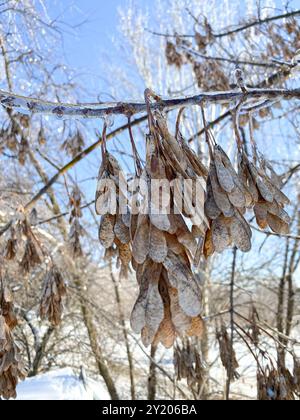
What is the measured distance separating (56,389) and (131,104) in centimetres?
405

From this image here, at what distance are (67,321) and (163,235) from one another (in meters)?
6.95

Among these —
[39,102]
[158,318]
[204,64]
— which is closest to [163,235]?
[158,318]

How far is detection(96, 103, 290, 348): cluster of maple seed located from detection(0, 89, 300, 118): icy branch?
5 cm

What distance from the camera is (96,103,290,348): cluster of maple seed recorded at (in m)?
0.53

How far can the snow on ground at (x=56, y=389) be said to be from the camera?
12.3 ft

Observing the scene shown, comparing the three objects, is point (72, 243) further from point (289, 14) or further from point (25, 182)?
point (25, 182)

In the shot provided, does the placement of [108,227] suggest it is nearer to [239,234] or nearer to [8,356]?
[239,234]

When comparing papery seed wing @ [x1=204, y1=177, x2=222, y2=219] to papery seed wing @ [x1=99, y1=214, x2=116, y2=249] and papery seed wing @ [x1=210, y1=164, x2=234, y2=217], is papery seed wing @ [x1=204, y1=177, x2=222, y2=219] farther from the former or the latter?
papery seed wing @ [x1=99, y1=214, x2=116, y2=249]

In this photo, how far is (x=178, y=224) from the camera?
56 cm

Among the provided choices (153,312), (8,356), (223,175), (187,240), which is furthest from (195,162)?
(8,356)

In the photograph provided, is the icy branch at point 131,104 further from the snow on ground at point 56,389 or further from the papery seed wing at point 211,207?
the snow on ground at point 56,389

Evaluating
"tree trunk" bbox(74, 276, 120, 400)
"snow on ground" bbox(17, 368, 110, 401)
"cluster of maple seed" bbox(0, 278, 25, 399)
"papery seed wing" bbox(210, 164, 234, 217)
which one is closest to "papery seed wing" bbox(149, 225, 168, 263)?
"papery seed wing" bbox(210, 164, 234, 217)

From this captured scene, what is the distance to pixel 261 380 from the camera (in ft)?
5.30
